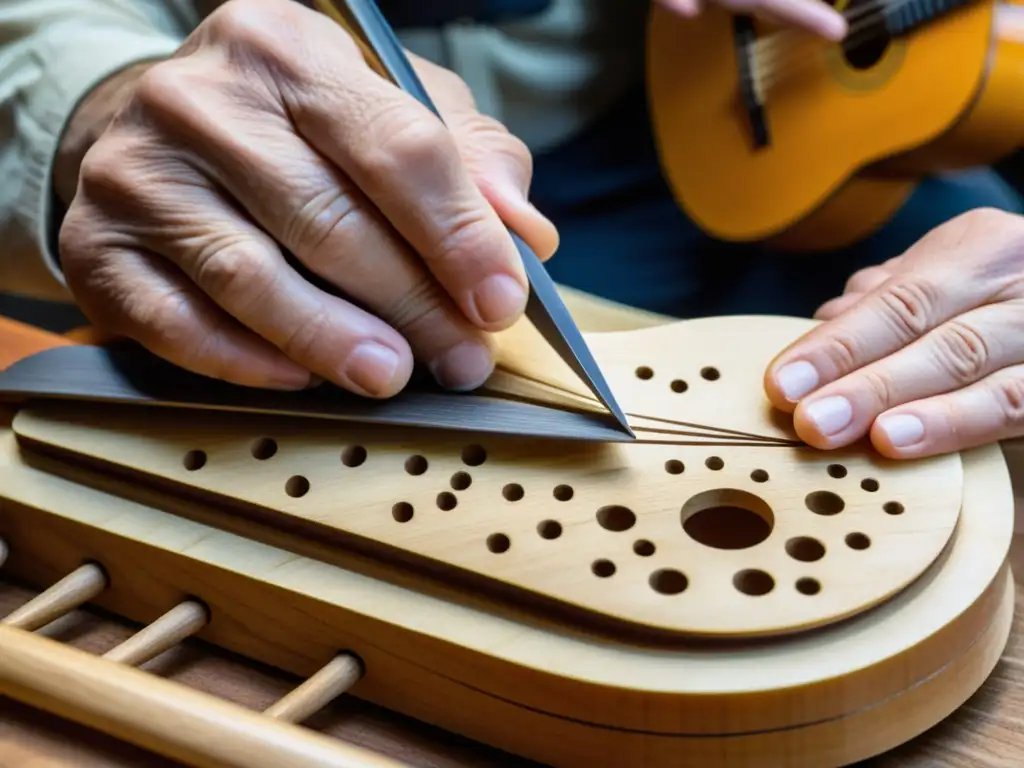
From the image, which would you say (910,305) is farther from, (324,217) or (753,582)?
(324,217)

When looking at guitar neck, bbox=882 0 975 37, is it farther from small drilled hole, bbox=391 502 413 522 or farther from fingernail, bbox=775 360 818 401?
small drilled hole, bbox=391 502 413 522

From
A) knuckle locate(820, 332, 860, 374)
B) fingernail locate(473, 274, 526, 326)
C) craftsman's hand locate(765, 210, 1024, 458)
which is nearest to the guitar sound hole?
craftsman's hand locate(765, 210, 1024, 458)

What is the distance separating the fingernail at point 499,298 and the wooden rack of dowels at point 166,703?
20cm

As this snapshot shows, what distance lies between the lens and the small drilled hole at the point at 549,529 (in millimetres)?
450

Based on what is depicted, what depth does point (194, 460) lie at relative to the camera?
20.3 inches

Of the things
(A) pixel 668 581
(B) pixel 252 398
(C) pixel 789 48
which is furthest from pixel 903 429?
(C) pixel 789 48

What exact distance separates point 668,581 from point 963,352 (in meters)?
0.24

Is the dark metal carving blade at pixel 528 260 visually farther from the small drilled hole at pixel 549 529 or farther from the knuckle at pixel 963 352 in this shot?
the knuckle at pixel 963 352

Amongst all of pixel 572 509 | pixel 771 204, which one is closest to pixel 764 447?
pixel 572 509

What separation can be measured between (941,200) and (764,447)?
2.00 feet

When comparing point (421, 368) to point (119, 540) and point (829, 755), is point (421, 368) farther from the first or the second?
point (829, 755)

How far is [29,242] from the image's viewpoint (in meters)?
0.77

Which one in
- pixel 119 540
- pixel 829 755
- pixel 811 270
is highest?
pixel 119 540

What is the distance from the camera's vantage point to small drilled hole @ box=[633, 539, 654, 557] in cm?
44
